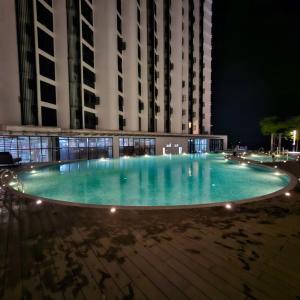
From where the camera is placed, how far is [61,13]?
800 inches

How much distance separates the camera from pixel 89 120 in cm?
2388

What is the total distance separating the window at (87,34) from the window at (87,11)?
111 cm

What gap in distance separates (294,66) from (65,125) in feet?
117

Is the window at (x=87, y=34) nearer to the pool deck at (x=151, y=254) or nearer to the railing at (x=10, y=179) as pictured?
the railing at (x=10, y=179)

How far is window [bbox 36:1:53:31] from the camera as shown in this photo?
18453 millimetres

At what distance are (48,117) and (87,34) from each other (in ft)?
39.7

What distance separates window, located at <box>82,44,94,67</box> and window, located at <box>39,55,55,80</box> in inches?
176

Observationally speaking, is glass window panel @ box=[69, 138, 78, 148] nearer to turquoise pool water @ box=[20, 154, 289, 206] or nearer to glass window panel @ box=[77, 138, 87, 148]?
glass window panel @ box=[77, 138, 87, 148]

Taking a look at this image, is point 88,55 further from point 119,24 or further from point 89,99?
point 119,24

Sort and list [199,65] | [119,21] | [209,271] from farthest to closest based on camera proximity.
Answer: [199,65], [119,21], [209,271]

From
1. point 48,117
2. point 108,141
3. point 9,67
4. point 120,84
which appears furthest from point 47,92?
point 120,84


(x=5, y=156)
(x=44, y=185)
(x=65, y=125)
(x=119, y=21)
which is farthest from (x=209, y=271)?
(x=119, y=21)

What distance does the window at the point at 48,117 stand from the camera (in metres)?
19.0

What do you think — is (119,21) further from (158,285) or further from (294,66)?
(158,285)
